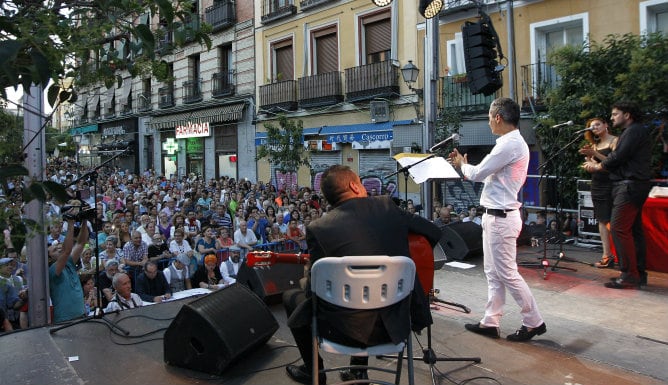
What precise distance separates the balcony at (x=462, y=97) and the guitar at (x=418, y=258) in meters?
11.1

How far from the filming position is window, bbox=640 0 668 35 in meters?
10.7

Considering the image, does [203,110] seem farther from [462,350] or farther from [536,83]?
[462,350]

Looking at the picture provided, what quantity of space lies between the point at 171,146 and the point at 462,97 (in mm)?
17025

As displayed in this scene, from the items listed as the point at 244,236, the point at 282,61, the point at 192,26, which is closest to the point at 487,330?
the point at 192,26

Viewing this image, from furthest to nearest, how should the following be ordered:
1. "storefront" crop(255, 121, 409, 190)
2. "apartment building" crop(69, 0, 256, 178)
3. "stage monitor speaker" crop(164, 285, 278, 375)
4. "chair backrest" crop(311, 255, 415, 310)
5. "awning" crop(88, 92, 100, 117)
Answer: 1. "apartment building" crop(69, 0, 256, 178)
2. "storefront" crop(255, 121, 409, 190)
3. "awning" crop(88, 92, 100, 117)
4. "stage monitor speaker" crop(164, 285, 278, 375)
5. "chair backrest" crop(311, 255, 415, 310)

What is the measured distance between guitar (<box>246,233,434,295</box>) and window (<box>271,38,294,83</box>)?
16.3 meters

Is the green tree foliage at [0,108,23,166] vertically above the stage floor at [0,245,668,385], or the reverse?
the green tree foliage at [0,108,23,166]

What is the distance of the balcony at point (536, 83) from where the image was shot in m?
12.0

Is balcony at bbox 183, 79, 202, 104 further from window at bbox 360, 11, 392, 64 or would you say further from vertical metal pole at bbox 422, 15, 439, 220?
vertical metal pole at bbox 422, 15, 439, 220

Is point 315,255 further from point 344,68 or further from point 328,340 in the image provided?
point 344,68

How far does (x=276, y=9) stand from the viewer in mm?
19234

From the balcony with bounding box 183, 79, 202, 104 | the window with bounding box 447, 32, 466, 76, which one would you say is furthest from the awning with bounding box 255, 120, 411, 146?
the balcony with bounding box 183, 79, 202, 104

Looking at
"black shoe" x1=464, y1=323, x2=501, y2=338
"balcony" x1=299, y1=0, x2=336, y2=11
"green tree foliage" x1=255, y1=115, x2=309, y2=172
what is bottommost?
"black shoe" x1=464, y1=323, x2=501, y2=338

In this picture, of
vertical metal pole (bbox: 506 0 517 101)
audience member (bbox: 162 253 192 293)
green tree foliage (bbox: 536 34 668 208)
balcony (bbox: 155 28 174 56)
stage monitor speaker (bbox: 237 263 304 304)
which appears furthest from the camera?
vertical metal pole (bbox: 506 0 517 101)
